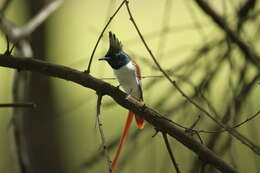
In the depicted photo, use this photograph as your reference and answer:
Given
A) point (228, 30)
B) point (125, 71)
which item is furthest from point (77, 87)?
point (228, 30)

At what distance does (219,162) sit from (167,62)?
2.70ft

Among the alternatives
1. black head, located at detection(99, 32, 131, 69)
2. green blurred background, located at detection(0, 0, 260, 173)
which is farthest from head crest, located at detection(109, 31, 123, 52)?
green blurred background, located at detection(0, 0, 260, 173)

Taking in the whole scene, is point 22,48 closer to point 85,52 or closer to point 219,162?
point 219,162

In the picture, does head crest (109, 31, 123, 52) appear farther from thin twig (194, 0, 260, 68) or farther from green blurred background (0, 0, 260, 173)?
green blurred background (0, 0, 260, 173)

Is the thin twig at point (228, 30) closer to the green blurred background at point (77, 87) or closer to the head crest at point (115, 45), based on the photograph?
the head crest at point (115, 45)

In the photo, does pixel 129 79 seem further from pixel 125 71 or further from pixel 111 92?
pixel 111 92

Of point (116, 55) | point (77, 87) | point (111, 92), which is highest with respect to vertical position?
point (77, 87)

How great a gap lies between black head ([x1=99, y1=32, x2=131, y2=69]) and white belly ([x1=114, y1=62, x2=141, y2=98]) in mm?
15

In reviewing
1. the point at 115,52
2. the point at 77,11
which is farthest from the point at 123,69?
the point at 77,11

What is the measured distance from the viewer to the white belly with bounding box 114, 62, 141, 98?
0.93 metres

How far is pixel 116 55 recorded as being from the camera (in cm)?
89

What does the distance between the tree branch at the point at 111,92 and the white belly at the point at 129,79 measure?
167 mm

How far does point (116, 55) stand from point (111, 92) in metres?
0.16

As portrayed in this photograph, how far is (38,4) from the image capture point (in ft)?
4.88
